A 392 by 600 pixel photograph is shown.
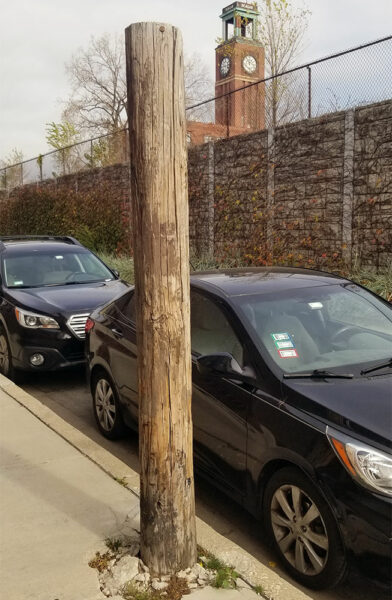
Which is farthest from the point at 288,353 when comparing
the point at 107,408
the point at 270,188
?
the point at 270,188

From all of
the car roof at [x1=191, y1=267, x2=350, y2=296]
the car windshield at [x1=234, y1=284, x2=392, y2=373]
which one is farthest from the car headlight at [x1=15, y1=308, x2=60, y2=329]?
the car windshield at [x1=234, y1=284, x2=392, y2=373]

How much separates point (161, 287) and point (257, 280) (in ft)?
5.67

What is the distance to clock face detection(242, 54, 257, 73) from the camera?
59.0 m

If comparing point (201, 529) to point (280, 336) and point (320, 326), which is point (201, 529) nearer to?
point (280, 336)

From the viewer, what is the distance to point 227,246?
13.5m

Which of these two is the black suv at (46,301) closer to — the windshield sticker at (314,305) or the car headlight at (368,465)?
the windshield sticker at (314,305)

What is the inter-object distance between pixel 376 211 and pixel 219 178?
178 inches

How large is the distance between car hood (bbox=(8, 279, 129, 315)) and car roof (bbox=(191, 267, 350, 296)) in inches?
84.1

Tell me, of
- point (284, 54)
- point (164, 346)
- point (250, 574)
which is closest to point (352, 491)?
point (250, 574)

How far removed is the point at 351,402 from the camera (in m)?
3.16

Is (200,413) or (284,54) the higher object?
(284,54)

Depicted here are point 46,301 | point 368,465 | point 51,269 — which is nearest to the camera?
point 368,465

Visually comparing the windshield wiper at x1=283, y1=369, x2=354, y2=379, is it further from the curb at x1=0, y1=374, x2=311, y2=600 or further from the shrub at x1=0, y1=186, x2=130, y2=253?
the shrub at x1=0, y1=186, x2=130, y2=253

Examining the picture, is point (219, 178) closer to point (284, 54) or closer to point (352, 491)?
point (284, 54)
